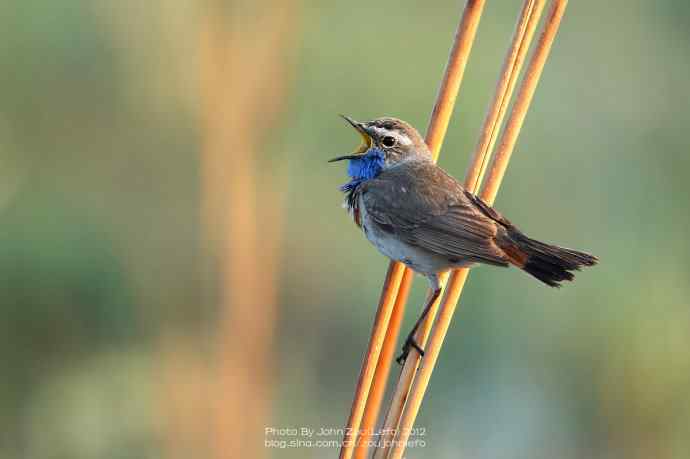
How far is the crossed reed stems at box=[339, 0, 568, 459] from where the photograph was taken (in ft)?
9.48

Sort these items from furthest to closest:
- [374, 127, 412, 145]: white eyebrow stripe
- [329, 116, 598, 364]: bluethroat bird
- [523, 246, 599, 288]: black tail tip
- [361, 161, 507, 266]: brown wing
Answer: [374, 127, 412, 145]: white eyebrow stripe, [361, 161, 507, 266]: brown wing, [329, 116, 598, 364]: bluethroat bird, [523, 246, 599, 288]: black tail tip

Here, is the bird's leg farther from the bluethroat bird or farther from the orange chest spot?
the orange chest spot

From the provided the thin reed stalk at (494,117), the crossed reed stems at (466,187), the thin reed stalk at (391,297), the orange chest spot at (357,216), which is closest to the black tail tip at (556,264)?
the crossed reed stems at (466,187)

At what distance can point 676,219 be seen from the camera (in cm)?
605

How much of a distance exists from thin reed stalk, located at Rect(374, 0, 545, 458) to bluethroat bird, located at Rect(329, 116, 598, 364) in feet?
0.50

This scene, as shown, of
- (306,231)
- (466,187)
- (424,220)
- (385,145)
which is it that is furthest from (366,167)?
(306,231)

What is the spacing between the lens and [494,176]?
3041 millimetres

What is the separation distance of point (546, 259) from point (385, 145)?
3.17 ft

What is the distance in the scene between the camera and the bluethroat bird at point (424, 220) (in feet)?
10.8

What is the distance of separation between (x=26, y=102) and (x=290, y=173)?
78.5 inches

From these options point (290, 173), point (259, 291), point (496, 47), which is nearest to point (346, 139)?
point (290, 173)

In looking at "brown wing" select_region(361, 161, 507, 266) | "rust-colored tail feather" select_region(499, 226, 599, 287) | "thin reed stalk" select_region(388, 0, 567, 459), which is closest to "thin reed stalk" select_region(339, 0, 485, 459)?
"thin reed stalk" select_region(388, 0, 567, 459)

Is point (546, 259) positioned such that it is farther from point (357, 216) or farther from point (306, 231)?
point (306, 231)

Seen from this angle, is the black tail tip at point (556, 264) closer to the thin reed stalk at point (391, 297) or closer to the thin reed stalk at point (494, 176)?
Answer: the thin reed stalk at point (494, 176)
